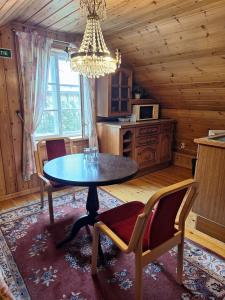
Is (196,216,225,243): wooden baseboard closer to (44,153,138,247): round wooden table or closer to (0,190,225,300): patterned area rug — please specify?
(0,190,225,300): patterned area rug

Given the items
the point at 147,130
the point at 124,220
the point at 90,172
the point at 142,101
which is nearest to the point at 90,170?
the point at 90,172

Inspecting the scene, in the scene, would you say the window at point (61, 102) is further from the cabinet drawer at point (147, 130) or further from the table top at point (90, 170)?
the table top at point (90, 170)

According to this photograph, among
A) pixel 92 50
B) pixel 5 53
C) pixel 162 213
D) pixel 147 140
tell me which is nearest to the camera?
pixel 162 213

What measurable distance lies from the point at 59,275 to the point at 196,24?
2.70m

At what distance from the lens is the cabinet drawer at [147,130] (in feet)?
11.7

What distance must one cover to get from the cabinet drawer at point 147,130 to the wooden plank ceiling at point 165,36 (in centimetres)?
60

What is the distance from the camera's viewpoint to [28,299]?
145 cm

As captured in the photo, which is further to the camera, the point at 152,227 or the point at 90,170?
the point at 90,170

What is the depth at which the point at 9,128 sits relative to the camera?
9.23 feet

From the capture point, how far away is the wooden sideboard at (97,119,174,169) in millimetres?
3383

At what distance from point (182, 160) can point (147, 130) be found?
1.11 meters

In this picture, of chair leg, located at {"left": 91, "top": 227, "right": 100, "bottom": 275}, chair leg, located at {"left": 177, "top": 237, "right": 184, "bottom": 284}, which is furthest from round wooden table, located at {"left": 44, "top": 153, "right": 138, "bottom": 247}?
chair leg, located at {"left": 177, "top": 237, "right": 184, "bottom": 284}

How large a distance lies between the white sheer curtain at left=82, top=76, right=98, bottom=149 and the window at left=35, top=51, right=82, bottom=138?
129mm

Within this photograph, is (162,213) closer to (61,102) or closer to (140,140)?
(140,140)
